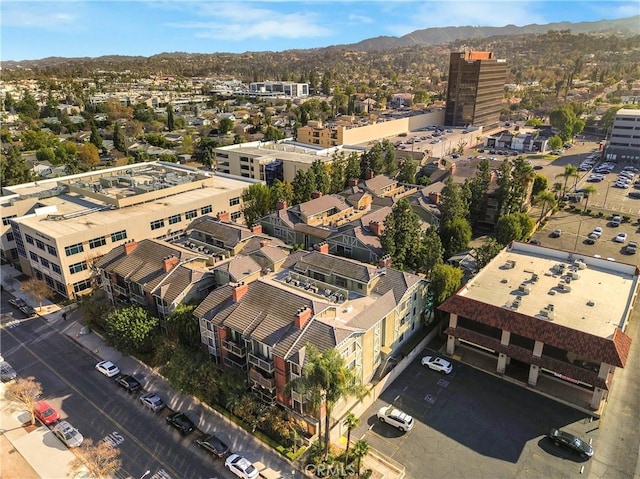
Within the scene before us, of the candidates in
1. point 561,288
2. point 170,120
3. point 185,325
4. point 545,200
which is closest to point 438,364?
point 561,288

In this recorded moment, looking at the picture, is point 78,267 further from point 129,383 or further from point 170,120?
point 170,120

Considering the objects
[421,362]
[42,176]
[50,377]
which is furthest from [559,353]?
[42,176]

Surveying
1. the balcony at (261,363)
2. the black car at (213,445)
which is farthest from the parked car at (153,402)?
the balcony at (261,363)

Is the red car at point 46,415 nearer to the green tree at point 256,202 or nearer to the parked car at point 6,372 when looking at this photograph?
the parked car at point 6,372

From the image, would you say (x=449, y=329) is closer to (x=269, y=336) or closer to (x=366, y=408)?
(x=366, y=408)

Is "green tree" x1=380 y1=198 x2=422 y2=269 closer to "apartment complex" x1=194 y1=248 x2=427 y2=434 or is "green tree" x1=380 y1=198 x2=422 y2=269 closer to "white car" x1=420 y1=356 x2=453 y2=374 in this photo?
"apartment complex" x1=194 y1=248 x2=427 y2=434
